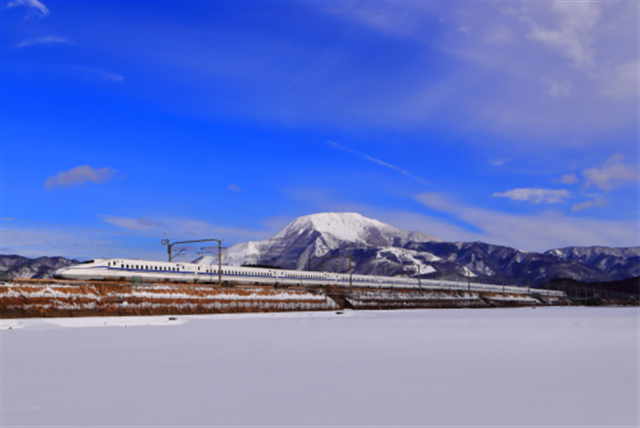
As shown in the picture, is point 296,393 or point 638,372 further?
point 638,372

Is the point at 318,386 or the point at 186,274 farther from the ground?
the point at 318,386

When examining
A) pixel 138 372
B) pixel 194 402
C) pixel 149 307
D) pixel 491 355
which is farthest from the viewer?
pixel 149 307

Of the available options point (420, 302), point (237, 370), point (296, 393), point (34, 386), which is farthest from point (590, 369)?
point (420, 302)

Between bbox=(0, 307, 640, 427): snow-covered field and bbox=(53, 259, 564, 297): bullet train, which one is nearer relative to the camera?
bbox=(0, 307, 640, 427): snow-covered field

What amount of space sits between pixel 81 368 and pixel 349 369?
6558 mm

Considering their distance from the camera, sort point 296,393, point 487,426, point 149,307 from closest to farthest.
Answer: point 487,426
point 296,393
point 149,307

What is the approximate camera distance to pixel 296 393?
8.84 meters

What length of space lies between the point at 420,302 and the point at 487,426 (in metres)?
84.3

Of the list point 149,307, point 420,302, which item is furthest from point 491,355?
point 420,302

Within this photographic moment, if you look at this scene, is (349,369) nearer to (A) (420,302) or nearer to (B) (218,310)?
(B) (218,310)

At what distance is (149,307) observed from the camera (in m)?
44.2

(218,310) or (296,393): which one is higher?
(296,393)

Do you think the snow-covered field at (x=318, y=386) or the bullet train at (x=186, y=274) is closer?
the snow-covered field at (x=318, y=386)

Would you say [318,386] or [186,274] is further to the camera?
[186,274]
